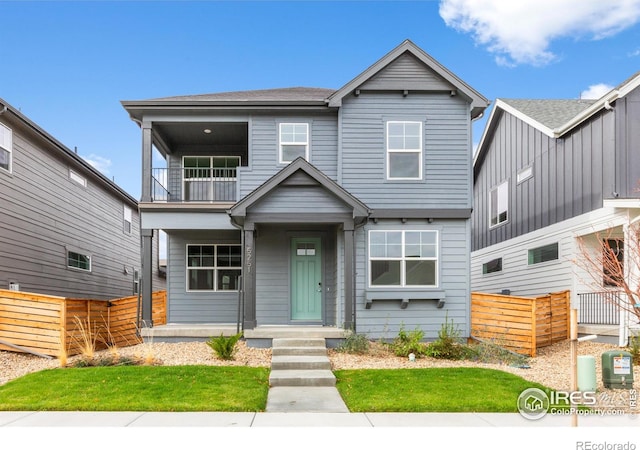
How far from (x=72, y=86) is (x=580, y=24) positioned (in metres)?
22.1

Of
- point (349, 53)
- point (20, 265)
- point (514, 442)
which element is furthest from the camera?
point (349, 53)

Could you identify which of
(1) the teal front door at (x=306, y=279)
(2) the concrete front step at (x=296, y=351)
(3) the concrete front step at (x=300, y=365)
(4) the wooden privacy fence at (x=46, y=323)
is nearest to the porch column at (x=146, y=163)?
(4) the wooden privacy fence at (x=46, y=323)

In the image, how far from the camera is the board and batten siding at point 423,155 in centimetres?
1288

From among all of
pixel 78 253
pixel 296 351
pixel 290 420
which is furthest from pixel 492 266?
pixel 78 253

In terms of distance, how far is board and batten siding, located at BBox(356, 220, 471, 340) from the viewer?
12594 mm

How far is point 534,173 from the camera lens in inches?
657

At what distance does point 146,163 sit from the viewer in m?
13.0

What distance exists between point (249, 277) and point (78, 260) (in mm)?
9377

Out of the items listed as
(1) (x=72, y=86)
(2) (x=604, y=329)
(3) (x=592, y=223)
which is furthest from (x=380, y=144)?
(1) (x=72, y=86)

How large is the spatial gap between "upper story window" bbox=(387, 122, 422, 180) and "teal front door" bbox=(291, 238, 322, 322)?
8.94 feet

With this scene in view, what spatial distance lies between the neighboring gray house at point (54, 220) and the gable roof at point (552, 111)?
14.7 metres

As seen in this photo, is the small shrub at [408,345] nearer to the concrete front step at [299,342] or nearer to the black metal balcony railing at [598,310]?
the concrete front step at [299,342]

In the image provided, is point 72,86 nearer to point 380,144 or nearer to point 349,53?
point 349,53

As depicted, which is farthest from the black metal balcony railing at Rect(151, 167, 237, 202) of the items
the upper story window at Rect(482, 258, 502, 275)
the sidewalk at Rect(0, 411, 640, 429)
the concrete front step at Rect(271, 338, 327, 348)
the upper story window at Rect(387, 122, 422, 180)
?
the upper story window at Rect(482, 258, 502, 275)
